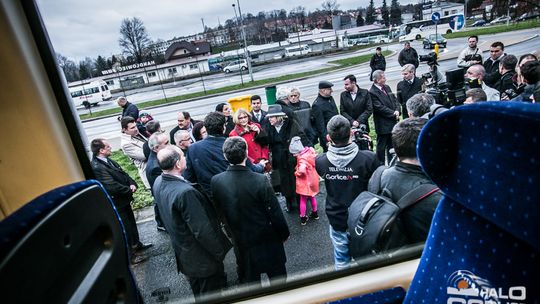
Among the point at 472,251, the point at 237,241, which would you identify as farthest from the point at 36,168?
the point at 472,251

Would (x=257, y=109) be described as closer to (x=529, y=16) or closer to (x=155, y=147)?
(x=155, y=147)

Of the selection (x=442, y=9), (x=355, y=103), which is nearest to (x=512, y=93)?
(x=442, y=9)

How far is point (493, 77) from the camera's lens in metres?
2.35

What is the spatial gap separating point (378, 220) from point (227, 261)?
53.7 inches

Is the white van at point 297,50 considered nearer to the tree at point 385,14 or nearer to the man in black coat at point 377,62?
the tree at point 385,14

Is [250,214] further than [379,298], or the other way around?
[250,214]

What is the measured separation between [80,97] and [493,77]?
2795 millimetres

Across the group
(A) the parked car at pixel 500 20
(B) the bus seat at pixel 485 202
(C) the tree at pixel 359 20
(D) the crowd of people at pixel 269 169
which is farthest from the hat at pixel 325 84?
(B) the bus seat at pixel 485 202

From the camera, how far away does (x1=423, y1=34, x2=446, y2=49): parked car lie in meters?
2.24

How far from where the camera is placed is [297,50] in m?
2.29

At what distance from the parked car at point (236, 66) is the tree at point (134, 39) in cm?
58

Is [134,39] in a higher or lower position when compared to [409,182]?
higher

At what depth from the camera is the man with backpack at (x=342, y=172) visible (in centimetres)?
172

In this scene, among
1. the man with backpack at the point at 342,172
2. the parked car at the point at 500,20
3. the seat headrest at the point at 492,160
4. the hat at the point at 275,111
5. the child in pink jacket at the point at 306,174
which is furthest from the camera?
the hat at the point at 275,111
